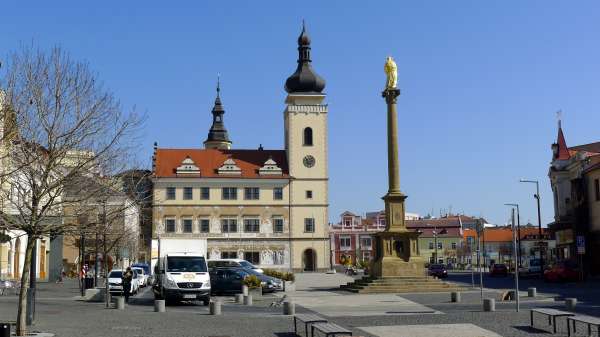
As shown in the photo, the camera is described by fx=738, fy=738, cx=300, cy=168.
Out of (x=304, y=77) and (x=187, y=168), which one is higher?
(x=304, y=77)

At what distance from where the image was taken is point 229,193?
3282 inches

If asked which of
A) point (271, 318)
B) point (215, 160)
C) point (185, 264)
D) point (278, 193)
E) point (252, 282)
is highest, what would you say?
point (215, 160)

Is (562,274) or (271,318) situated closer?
(271,318)

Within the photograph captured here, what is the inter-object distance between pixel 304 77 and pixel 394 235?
48999 mm

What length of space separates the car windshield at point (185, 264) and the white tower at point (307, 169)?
168 feet

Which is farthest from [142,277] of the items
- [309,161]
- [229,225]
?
[309,161]

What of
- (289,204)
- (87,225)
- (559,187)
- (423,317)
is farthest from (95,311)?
(289,204)

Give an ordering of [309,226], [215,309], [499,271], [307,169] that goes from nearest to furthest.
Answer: [215,309] → [499,271] → [309,226] → [307,169]

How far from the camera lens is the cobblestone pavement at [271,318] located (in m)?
19.1

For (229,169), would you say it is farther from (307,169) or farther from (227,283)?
(227,283)

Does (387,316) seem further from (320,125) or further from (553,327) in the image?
(320,125)

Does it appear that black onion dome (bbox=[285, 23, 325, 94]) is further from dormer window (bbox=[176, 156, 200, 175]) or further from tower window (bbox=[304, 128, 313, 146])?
dormer window (bbox=[176, 156, 200, 175])

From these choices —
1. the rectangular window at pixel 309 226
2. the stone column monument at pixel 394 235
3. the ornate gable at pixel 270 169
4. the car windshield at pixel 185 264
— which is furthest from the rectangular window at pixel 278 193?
the car windshield at pixel 185 264

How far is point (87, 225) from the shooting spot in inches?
712
